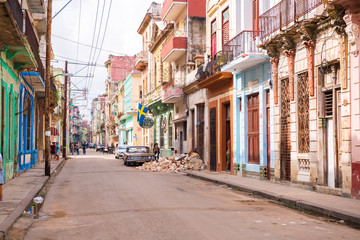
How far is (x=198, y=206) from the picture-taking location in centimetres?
1084

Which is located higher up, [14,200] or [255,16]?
[255,16]

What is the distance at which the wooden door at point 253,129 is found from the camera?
768 inches

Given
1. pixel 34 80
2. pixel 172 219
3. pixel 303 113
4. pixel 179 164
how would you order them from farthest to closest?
1. pixel 179 164
2. pixel 34 80
3. pixel 303 113
4. pixel 172 219

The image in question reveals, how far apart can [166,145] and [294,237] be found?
3034 centimetres

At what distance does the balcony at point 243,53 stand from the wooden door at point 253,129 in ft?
4.58

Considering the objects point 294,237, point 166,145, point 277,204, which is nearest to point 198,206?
point 277,204

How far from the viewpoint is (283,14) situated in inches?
628

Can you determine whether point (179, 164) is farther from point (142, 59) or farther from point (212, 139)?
point (142, 59)

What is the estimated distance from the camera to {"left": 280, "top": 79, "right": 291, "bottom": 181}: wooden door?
16.2 meters

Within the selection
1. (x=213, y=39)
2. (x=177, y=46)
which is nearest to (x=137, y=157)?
(x=177, y=46)

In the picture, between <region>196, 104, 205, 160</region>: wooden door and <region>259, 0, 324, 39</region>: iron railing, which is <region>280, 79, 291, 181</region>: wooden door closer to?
<region>259, 0, 324, 39</region>: iron railing

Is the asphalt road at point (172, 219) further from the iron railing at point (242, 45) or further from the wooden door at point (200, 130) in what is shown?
the wooden door at point (200, 130)

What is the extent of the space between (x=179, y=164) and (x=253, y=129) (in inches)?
296

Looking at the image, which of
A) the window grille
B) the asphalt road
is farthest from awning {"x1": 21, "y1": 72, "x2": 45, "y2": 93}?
the window grille
